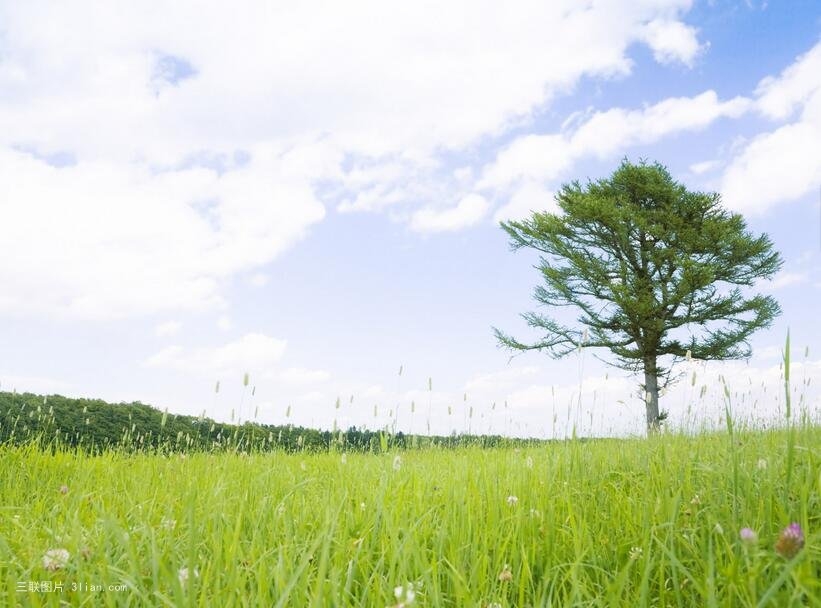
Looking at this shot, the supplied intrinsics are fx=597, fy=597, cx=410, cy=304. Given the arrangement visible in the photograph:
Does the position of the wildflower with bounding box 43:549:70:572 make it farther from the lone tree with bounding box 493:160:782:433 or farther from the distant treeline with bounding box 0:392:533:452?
the lone tree with bounding box 493:160:782:433

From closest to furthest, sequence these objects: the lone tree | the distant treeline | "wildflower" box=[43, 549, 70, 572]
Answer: "wildflower" box=[43, 549, 70, 572] → the distant treeline → the lone tree

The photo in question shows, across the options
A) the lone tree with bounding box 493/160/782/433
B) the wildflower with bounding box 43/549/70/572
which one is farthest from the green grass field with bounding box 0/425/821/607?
the lone tree with bounding box 493/160/782/433

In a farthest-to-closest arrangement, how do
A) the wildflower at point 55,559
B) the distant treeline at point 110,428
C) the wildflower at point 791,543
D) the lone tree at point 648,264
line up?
1. the lone tree at point 648,264
2. the distant treeline at point 110,428
3. the wildflower at point 55,559
4. the wildflower at point 791,543

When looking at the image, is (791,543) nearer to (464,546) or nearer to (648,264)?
(464,546)

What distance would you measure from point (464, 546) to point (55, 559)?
5.15 feet

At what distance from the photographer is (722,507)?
9.05 ft

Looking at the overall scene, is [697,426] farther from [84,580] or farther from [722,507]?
[84,580]

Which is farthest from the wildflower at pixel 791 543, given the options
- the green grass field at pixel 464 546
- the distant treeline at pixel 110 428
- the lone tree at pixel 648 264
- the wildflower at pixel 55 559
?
the lone tree at pixel 648 264

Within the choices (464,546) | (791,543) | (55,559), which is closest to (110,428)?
(55,559)

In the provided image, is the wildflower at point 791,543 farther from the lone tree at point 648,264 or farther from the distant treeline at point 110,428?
the lone tree at point 648,264

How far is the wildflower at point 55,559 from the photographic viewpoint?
87.4 inches

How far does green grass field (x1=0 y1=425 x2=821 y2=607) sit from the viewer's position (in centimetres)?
201

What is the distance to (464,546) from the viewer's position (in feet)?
8.02

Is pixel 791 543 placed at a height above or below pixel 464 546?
above
